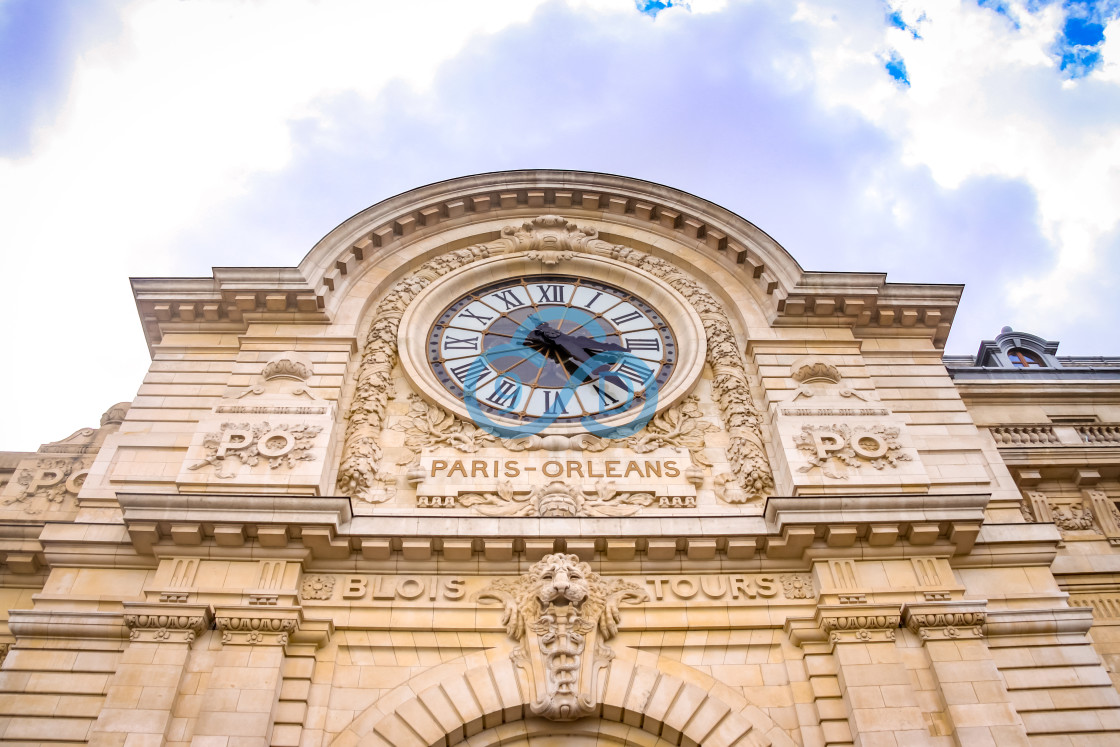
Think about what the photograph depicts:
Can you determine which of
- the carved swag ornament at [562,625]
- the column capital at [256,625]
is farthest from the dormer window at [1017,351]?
the column capital at [256,625]

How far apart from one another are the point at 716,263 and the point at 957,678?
868cm

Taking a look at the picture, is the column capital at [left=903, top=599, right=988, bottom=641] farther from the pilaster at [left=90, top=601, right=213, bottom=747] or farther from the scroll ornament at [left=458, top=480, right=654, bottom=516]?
the pilaster at [left=90, top=601, right=213, bottom=747]

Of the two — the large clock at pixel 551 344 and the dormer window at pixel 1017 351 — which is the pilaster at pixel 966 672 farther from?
the dormer window at pixel 1017 351

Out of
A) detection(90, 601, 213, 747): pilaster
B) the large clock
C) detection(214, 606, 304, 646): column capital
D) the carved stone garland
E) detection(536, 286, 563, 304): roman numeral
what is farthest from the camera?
detection(536, 286, 563, 304): roman numeral

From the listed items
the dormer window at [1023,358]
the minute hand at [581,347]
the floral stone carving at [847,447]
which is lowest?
the floral stone carving at [847,447]

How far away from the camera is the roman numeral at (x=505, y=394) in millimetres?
Answer: 15159

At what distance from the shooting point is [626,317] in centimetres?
1705

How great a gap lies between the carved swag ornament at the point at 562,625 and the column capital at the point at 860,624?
7.28ft

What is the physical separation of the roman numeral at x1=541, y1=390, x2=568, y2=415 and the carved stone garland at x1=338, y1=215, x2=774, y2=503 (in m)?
2.39

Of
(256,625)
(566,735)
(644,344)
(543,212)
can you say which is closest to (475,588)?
(566,735)

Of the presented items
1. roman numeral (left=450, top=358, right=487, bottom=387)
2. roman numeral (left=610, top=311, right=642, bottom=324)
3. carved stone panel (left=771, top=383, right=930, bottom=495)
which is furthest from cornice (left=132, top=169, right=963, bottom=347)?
roman numeral (left=450, top=358, right=487, bottom=387)

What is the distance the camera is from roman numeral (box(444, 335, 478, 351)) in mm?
16281

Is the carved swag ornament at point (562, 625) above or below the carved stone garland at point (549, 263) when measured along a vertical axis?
below

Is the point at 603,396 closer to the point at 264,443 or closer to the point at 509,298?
the point at 509,298
